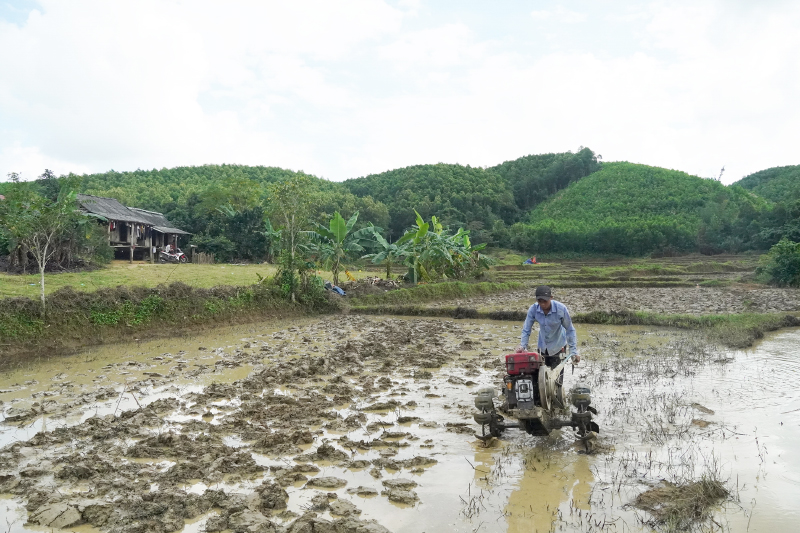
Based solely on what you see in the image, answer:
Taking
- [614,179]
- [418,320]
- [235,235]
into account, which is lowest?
[418,320]

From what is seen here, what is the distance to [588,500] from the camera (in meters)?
4.45

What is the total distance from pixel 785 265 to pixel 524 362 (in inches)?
994

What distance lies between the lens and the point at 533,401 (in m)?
5.17

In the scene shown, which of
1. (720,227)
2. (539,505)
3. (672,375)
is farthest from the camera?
(720,227)

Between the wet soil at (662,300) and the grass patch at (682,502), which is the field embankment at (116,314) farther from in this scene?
the grass patch at (682,502)

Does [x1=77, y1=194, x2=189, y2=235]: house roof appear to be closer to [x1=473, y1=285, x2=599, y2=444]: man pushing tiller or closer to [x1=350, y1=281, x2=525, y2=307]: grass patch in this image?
[x1=350, y1=281, x2=525, y2=307]: grass patch

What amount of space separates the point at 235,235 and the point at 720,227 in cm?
3960

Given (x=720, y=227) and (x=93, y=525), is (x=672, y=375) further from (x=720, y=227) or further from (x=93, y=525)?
(x=720, y=227)

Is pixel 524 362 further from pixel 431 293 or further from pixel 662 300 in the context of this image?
pixel 662 300

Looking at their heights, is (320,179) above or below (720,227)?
above

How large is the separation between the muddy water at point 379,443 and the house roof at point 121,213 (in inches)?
767

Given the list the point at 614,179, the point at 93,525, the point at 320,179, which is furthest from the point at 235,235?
the point at 614,179

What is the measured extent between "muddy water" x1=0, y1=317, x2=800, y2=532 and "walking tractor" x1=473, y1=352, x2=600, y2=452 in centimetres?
30

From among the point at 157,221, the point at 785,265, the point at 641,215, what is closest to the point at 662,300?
the point at 785,265
